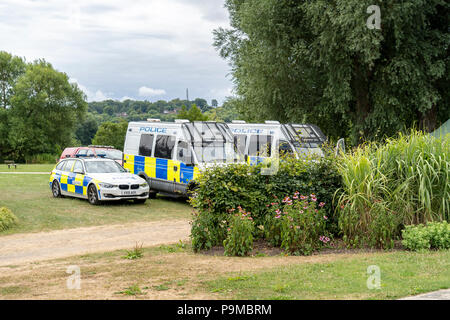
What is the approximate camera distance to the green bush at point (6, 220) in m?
13.4

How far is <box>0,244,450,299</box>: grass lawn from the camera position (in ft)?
20.5

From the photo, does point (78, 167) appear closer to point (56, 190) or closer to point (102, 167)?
point (102, 167)

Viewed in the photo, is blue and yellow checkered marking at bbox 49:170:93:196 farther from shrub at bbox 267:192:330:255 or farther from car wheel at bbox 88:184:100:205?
shrub at bbox 267:192:330:255

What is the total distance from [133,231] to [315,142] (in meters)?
8.27

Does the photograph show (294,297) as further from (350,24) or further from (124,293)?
(350,24)


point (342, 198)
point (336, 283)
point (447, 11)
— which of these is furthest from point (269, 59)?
point (336, 283)

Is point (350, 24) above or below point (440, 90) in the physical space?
above

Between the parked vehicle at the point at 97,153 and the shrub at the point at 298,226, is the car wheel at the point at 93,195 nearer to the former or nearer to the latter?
the parked vehicle at the point at 97,153

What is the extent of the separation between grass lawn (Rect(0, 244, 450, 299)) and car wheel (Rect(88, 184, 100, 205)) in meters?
7.88

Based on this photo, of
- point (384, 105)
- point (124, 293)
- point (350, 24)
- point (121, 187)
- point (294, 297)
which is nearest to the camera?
point (294, 297)

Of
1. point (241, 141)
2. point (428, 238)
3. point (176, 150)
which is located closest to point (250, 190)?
point (428, 238)

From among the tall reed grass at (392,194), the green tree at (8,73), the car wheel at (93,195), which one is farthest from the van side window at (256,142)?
the green tree at (8,73)

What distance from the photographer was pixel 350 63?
22047mm

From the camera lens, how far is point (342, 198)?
33.1 feet
